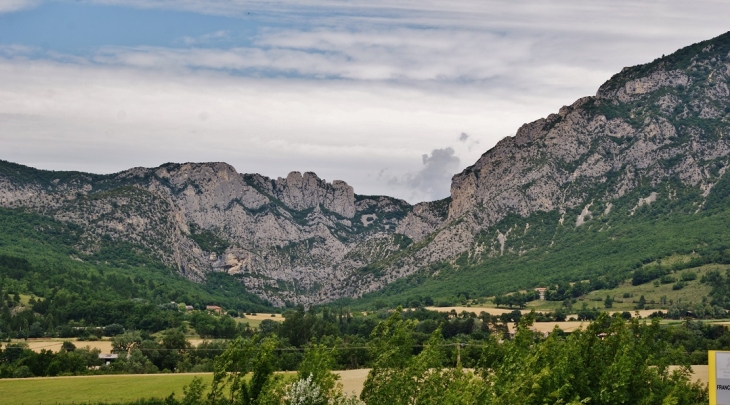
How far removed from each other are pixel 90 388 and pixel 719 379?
70093mm

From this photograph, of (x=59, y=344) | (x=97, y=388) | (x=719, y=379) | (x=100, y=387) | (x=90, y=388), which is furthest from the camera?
(x=59, y=344)

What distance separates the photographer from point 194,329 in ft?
623

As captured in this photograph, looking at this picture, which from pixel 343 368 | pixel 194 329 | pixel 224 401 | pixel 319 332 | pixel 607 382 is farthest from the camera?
pixel 194 329

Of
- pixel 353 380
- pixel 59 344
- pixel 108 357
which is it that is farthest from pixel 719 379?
pixel 59 344

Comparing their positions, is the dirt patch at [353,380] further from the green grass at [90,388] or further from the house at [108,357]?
the house at [108,357]

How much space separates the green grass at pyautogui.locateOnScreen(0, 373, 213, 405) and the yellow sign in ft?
185

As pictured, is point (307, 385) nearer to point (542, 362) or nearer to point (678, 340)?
point (542, 362)

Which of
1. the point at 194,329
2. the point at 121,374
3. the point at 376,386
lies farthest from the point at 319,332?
the point at 376,386

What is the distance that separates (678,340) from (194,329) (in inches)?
4057

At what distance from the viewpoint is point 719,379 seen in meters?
46.5

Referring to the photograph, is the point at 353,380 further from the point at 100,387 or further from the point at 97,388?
the point at 97,388

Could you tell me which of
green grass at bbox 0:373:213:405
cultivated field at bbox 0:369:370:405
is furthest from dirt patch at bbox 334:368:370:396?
green grass at bbox 0:373:213:405

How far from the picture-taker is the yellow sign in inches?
1821

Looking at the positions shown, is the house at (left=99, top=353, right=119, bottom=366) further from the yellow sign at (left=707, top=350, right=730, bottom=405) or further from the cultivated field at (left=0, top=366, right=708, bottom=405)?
the yellow sign at (left=707, top=350, right=730, bottom=405)
